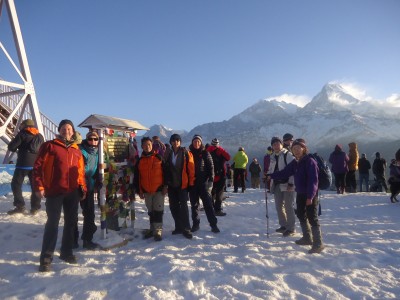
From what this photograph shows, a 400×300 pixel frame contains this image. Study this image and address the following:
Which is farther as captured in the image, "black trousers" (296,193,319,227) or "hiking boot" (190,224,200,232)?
"hiking boot" (190,224,200,232)

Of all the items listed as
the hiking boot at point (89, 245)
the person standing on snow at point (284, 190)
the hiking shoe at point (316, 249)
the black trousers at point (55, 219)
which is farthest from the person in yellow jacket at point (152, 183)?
the hiking shoe at point (316, 249)

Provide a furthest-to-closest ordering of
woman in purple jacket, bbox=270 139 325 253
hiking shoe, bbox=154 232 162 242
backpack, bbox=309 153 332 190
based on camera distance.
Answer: hiking shoe, bbox=154 232 162 242, backpack, bbox=309 153 332 190, woman in purple jacket, bbox=270 139 325 253

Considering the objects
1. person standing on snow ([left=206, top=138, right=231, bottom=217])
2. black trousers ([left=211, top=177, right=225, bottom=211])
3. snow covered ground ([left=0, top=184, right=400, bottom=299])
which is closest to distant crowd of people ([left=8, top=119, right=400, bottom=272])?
snow covered ground ([left=0, top=184, right=400, bottom=299])

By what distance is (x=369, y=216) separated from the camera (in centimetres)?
804

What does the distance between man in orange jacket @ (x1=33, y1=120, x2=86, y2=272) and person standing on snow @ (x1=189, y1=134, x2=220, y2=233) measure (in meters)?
2.51

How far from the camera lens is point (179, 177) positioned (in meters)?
5.76

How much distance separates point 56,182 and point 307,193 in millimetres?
4069

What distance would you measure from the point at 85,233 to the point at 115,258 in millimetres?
811

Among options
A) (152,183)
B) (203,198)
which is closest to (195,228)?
(203,198)

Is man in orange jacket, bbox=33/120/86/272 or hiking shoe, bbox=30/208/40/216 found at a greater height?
man in orange jacket, bbox=33/120/86/272

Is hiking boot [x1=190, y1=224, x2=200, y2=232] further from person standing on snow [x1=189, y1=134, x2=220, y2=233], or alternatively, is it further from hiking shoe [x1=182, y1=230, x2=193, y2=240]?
hiking shoe [x1=182, y1=230, x2=193, y2=240]

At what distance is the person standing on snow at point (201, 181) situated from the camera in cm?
609

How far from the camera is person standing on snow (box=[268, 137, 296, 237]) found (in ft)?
19.3

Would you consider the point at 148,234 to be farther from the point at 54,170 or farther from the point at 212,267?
the point at 54,170
